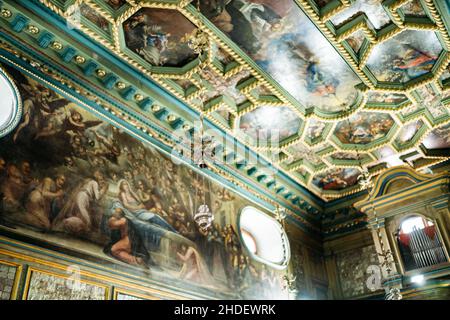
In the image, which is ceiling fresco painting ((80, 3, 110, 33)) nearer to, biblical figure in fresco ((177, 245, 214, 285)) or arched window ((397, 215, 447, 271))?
biblical figure in fresco ((177, 245, 214, 285))

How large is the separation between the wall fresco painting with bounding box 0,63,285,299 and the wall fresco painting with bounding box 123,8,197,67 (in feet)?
6.05

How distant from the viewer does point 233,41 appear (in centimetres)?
893

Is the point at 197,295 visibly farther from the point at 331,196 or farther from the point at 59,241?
the point at 331,196

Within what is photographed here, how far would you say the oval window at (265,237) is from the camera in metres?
12.8

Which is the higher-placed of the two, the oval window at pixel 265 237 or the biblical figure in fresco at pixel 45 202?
the oval window at pixel 265 237

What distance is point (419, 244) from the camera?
12086 mm

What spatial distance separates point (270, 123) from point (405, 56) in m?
3.85

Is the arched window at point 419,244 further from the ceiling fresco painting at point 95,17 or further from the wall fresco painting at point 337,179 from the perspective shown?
the ceiling fresco painting at point 95,17

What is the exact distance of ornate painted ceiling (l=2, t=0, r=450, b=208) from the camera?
8.26 m

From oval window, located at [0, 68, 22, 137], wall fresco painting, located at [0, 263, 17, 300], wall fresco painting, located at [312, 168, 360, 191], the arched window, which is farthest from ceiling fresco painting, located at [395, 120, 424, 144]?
wall fresco painting, located at [0, 263, 17, 300]

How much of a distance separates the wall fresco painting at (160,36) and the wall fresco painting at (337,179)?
289 inches

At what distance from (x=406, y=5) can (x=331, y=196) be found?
8.27m

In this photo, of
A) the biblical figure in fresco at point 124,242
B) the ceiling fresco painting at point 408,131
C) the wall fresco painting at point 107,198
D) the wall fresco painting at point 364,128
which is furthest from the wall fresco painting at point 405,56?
the biblical figure in fresco at point 124,242
